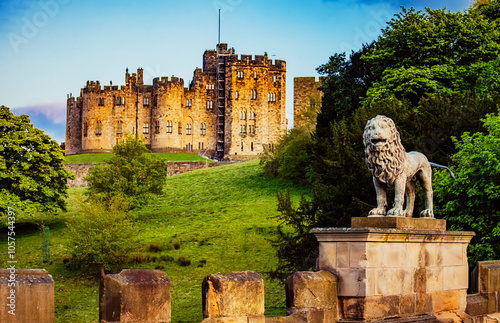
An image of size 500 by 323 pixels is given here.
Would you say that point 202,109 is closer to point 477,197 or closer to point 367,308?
point 477,197

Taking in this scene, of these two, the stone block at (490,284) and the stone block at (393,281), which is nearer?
the stone block at (393,281)

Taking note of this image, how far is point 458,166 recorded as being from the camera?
2350 centimetres

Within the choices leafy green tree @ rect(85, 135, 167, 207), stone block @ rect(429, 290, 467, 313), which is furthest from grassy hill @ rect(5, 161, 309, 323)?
stone block @ rect(429, 290, 467, 313)

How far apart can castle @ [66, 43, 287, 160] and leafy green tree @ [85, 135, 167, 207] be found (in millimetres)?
53009

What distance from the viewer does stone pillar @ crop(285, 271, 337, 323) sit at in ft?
32.6

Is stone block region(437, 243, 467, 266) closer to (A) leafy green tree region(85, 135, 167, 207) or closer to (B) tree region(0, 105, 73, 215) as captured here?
(B) tree region(0, 105, 73, 215)

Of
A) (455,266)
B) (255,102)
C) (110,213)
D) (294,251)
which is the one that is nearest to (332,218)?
(294,251)

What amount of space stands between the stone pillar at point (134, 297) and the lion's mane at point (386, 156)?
423cm

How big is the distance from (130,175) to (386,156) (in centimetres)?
4105

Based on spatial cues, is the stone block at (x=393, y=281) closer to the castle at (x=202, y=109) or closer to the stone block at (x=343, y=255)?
the stone block at (x=343, y=255)

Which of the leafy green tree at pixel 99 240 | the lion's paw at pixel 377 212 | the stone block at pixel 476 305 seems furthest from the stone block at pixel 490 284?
the leafy green tree at pixel 99 240

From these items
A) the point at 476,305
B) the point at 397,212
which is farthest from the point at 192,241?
the point at 397,212

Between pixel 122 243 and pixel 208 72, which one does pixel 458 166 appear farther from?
pixel 208 72

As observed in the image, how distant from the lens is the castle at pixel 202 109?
107312 millimetres
